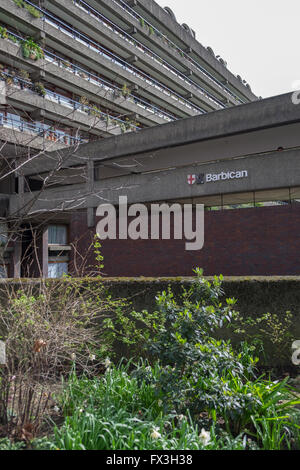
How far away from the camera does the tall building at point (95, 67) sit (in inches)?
1059

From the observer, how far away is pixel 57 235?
2703cm

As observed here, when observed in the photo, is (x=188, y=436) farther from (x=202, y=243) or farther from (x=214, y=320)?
(x=202, y=243)

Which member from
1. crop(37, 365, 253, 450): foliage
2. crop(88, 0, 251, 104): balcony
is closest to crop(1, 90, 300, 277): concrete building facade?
Result: crop(37, 365, 253, 450): foliage

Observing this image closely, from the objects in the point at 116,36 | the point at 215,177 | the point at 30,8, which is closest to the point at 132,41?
the point at 116,36

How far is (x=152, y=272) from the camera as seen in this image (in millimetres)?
18906

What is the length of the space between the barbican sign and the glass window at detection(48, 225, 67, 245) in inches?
452

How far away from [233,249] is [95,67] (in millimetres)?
26651

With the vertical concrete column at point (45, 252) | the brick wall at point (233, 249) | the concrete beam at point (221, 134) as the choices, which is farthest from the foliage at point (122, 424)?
the vertical concrete column at point (45, 252)

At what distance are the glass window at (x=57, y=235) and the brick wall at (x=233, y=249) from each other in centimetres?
862

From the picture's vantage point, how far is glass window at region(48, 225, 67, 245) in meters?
26.5

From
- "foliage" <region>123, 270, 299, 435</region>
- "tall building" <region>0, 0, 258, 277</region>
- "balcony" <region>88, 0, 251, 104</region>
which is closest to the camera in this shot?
"foliage" <region>123, 270, 299, 435</region>

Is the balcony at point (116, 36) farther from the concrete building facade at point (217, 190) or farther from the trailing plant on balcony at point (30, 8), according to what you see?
the concrete building facade at point (217, 190)

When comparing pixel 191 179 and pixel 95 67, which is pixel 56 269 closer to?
pixel 191 179

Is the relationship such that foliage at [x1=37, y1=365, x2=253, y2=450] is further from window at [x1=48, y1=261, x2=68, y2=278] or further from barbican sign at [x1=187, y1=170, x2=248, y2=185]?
window at [x1=48, y1=261, x2=68, y2=278]
